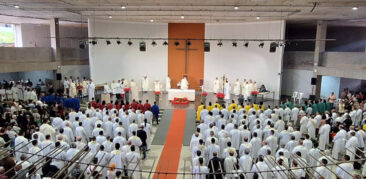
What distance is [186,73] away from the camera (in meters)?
22.8

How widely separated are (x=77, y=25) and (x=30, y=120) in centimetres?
1706

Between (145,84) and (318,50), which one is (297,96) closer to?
(318,50)

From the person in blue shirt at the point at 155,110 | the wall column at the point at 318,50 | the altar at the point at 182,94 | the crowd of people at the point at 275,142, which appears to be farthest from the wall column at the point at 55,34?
the wall column at the point at 318,50

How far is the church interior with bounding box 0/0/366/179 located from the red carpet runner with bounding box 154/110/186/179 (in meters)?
0.06

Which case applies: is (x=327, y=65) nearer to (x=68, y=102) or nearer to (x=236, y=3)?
(x=236, y=3)

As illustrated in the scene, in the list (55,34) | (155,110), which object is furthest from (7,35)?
(155,110)

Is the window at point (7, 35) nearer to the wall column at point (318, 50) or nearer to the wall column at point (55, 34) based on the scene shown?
the wall column at point (55, 34)

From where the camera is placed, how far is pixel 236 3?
12.7 m

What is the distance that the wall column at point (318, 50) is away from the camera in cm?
1927

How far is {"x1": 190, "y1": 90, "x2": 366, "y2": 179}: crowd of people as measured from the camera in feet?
24.7

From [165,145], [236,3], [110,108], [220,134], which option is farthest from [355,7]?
[110,108]

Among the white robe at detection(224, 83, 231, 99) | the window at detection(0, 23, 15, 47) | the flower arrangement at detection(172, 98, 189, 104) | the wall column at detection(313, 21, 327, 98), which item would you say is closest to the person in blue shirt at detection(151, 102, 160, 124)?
the flower arrangement at detection(172, 98, 189, 104)

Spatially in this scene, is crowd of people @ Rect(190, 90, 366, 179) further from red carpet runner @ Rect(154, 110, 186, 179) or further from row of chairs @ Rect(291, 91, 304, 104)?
row of chairs @ Rect(291, 91, 304, 104)

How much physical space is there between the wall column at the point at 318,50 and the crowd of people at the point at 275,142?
492 cm
